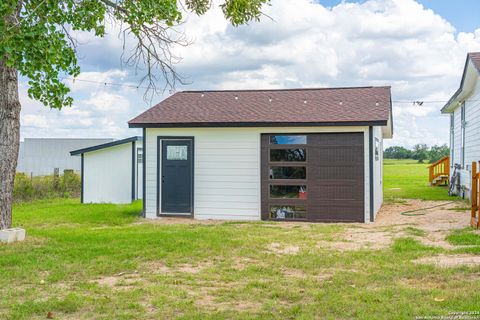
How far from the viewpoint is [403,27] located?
42.4ft

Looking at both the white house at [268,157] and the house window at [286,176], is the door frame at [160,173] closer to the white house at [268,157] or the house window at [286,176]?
the white house at [268,157]

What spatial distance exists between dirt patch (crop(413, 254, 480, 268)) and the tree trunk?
6.44 meters

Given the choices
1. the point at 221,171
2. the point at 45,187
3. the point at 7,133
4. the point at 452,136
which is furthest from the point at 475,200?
the point at 45,187

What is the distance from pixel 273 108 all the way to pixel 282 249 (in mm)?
5495

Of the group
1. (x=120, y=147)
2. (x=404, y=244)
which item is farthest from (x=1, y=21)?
(x=120, y=147)

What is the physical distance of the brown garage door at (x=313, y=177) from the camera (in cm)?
1112

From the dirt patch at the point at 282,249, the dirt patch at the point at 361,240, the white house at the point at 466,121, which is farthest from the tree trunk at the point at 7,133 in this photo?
the white house at the point at 466,121

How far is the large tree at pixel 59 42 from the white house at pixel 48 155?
72.5 feet

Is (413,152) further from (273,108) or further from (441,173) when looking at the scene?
(273,108)

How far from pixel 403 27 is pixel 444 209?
4867 millimetres

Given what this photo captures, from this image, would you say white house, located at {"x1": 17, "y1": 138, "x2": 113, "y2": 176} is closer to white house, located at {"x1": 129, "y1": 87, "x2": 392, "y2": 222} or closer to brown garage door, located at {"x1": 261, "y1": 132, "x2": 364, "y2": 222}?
white house, located at {"x1": 129, "y1": 87, "x2": 392, "y2": 222}

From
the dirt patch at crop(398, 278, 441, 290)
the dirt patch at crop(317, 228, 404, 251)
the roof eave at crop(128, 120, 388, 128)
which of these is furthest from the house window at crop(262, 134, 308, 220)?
the dirt patch at crop(398, 278, 441, 290)

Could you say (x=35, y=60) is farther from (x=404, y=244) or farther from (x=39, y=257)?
(x=404, y=244)

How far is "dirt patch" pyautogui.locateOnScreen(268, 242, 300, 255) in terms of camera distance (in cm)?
722
